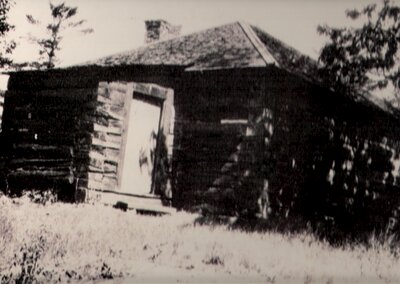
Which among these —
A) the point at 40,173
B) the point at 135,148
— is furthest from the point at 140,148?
the point at 40,173

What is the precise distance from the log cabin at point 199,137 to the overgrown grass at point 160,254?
2035 millimetres

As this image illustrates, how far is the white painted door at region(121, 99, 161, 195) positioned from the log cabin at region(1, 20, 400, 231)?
0.07 feet

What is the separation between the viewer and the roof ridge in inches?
421

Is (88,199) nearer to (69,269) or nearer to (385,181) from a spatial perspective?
(69,269)

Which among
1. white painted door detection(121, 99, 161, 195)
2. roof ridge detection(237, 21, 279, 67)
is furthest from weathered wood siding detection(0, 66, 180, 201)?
roof ridge detection(237, 21, 279, 67)

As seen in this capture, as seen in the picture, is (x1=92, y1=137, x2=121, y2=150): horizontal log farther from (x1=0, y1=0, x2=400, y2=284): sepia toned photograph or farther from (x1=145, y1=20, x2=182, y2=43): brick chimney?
(x1=145, y1=20, x2=182, y2=43): brick chimney

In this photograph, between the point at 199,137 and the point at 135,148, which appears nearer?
the point at 135,148

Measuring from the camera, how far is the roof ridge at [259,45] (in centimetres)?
1070

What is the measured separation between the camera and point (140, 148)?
37.2ft

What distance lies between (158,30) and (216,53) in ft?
13.7

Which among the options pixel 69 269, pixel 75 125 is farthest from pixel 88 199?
pixel 69 269

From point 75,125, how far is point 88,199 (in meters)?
1.70

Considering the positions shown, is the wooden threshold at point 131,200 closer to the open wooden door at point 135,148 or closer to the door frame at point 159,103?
the open wooden door at point 135,148

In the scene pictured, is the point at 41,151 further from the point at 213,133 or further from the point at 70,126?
the point at 213,133
